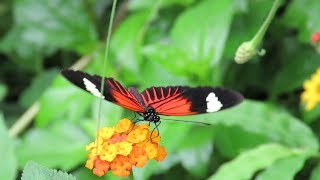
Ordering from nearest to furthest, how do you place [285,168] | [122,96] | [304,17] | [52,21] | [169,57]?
[122,96] → [285,168] → [169,57] → [304,17] → [52,21]

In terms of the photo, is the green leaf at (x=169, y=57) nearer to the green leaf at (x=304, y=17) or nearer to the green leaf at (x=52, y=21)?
the green leaf at (x=304, y=17)

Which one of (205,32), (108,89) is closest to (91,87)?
(108,89)

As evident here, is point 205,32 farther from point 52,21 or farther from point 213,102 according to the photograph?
point 213,102

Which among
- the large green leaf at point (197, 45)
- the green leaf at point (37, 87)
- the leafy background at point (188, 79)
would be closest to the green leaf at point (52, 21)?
the leafy background at point (188, 79)

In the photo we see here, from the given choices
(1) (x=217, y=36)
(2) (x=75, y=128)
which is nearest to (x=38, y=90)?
(2) (x=75, y=128)

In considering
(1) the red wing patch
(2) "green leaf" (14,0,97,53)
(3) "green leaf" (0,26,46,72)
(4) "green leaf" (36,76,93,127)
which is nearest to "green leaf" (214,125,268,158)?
(4) "green leaf" (36,76,93,127)

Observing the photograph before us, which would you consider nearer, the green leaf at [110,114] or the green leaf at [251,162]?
the green leaf at [251,162]

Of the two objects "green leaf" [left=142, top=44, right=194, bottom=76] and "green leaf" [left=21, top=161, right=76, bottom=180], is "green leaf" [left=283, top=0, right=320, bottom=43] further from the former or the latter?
"green leaf" [left=21, top=161, right=76, bottom=180]
